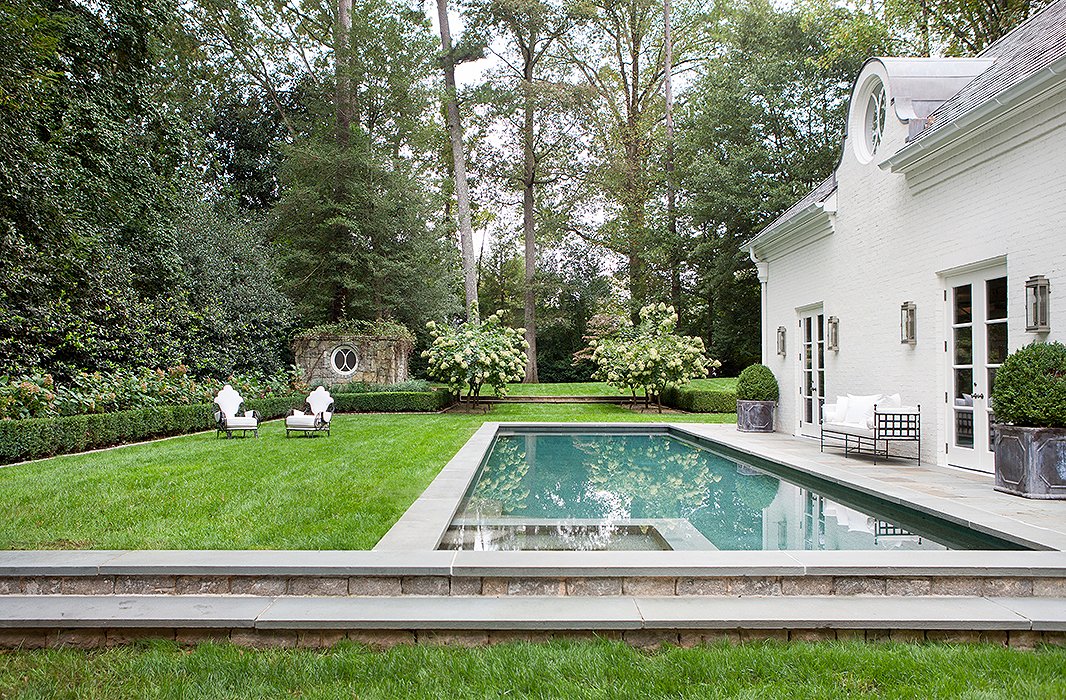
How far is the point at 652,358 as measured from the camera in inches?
679

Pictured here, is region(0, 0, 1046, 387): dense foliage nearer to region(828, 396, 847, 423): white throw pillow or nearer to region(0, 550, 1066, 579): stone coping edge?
region(0, 550, 1066, 579): stone coping edge

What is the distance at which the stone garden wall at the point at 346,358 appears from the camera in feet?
71.6

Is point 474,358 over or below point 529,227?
below

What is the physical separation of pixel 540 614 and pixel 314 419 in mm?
9320

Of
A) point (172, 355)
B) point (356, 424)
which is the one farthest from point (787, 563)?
point (172, 355)

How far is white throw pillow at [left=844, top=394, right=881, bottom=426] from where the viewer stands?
8.74 meters

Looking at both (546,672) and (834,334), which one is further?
(834,334)

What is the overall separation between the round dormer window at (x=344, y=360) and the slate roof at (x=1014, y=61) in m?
17.6

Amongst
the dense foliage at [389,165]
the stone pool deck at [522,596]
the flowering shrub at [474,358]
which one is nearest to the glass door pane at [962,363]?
the stone pool deck at [522,596]

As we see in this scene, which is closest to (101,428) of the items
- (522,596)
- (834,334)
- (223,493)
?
(223,493)

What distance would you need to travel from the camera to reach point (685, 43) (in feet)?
96.7

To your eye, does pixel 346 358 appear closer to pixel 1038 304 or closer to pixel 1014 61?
pixel 1014 61

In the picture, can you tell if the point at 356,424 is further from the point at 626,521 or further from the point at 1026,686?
the point at 1026,686

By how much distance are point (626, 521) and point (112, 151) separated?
47.1 feet
